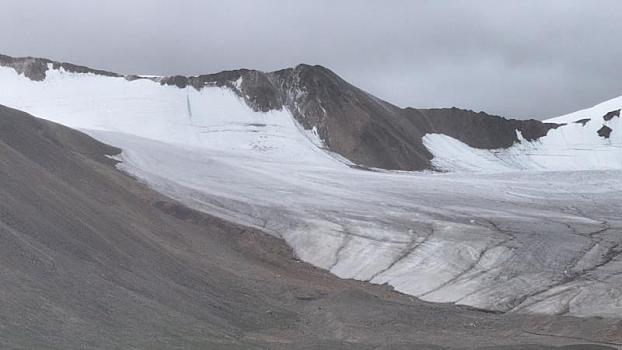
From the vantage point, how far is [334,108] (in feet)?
262

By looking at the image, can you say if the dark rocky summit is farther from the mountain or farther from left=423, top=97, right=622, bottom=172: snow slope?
left=423, top=97, right=622, bottom=172: snow slope

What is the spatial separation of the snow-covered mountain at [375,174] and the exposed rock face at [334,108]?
188 millimetres

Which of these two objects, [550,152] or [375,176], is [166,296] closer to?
[375,176]

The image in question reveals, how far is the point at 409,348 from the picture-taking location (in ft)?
54.4

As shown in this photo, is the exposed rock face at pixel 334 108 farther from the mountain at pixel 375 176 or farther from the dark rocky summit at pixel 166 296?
the dark rocky summit at pixel 166 296

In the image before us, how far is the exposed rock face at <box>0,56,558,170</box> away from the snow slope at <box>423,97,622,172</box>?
2.40 meters

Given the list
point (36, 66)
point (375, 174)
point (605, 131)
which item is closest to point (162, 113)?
point (36, 66)

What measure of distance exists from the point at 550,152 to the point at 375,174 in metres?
43.4

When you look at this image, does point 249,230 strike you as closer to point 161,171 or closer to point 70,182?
point 70,182

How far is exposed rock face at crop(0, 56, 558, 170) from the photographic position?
74.8m

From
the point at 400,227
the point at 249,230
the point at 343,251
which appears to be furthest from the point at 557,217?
the point at 249,230

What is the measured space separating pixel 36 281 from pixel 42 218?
18.7ft

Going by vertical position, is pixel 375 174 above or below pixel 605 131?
below

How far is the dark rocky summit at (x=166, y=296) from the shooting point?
14.7 meters
